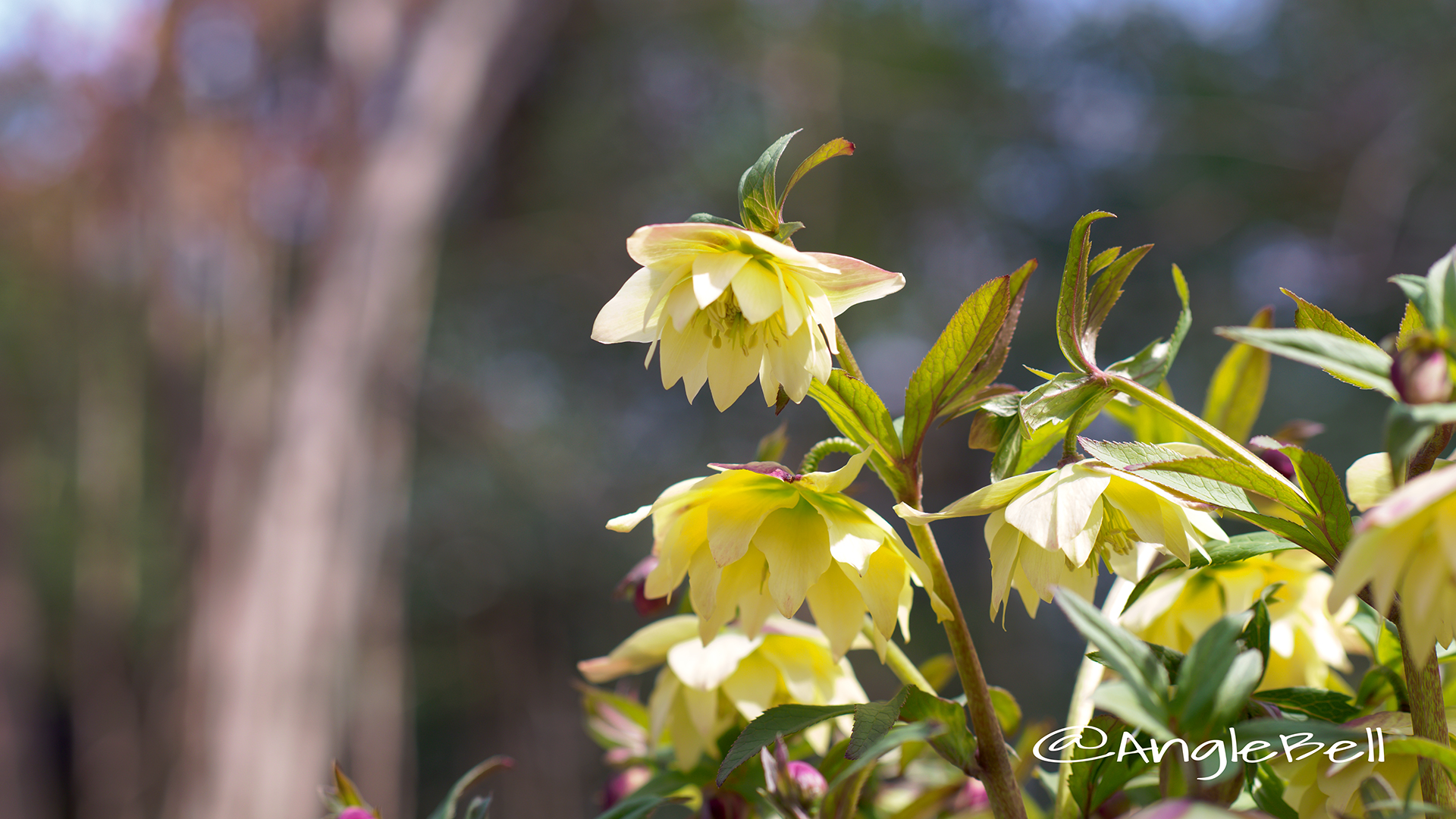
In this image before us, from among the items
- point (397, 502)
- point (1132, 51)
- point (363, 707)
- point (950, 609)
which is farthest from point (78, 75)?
point (1132, 51)

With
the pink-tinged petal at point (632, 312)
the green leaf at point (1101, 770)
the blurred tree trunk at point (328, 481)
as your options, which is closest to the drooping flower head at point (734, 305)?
the pink-tinged petal at point (632, 312)

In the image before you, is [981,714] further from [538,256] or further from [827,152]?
[538,256]

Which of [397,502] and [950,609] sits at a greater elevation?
[950,609]

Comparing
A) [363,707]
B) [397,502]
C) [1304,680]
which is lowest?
[363,707]

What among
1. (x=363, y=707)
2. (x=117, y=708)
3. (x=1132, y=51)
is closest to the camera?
(x=117, y=708)

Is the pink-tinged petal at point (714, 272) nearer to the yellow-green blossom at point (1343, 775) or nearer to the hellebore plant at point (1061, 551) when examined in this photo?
the hellebore plant at point (1061, 551)

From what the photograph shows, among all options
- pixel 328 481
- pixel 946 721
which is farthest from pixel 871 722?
pixel 328 481

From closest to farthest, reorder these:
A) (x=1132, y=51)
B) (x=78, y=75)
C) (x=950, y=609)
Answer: (x=950, y=609), (x=78, y=75), (x=1132, y=51)

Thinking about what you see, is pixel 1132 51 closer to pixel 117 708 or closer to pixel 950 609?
pixel 950 609

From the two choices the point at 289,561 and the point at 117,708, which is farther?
the point at 117,708

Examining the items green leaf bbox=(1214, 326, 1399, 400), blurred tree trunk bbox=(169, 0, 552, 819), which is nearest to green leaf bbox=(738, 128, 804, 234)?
green leaf bbox=(1214, 326, 1399, 400)
